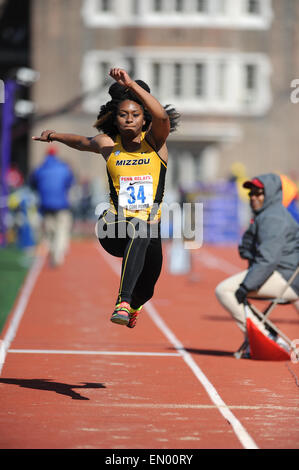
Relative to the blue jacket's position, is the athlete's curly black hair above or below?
above

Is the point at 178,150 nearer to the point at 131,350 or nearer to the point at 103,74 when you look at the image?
the point at 103,74

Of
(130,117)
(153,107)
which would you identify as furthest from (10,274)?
(153,107)

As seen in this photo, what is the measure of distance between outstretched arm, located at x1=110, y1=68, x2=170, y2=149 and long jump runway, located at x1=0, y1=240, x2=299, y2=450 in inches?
72.4

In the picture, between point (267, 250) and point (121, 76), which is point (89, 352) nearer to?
point (267, 250)

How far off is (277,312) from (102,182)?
2856cm

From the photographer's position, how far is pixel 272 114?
43.3 m

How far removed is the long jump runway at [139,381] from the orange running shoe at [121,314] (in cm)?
59

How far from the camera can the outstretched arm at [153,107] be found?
7066mm

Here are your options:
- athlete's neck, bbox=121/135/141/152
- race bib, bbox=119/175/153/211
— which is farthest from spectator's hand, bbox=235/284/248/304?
athlete's neck, bbox=121/135/141/152

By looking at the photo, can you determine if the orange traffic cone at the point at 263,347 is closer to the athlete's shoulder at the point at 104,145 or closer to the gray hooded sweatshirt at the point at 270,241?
the gray hooded sweatshirt at the point at 270,241

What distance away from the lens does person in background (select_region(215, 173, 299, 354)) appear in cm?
966

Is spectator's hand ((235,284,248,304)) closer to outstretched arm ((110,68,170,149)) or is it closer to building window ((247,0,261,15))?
outstretched arm ((110,68,170,149))

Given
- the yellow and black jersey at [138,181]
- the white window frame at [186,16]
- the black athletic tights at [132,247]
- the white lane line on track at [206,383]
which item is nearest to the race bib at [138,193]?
the yellow and black jersey at [138,181]

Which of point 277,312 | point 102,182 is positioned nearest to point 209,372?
point 277,312
